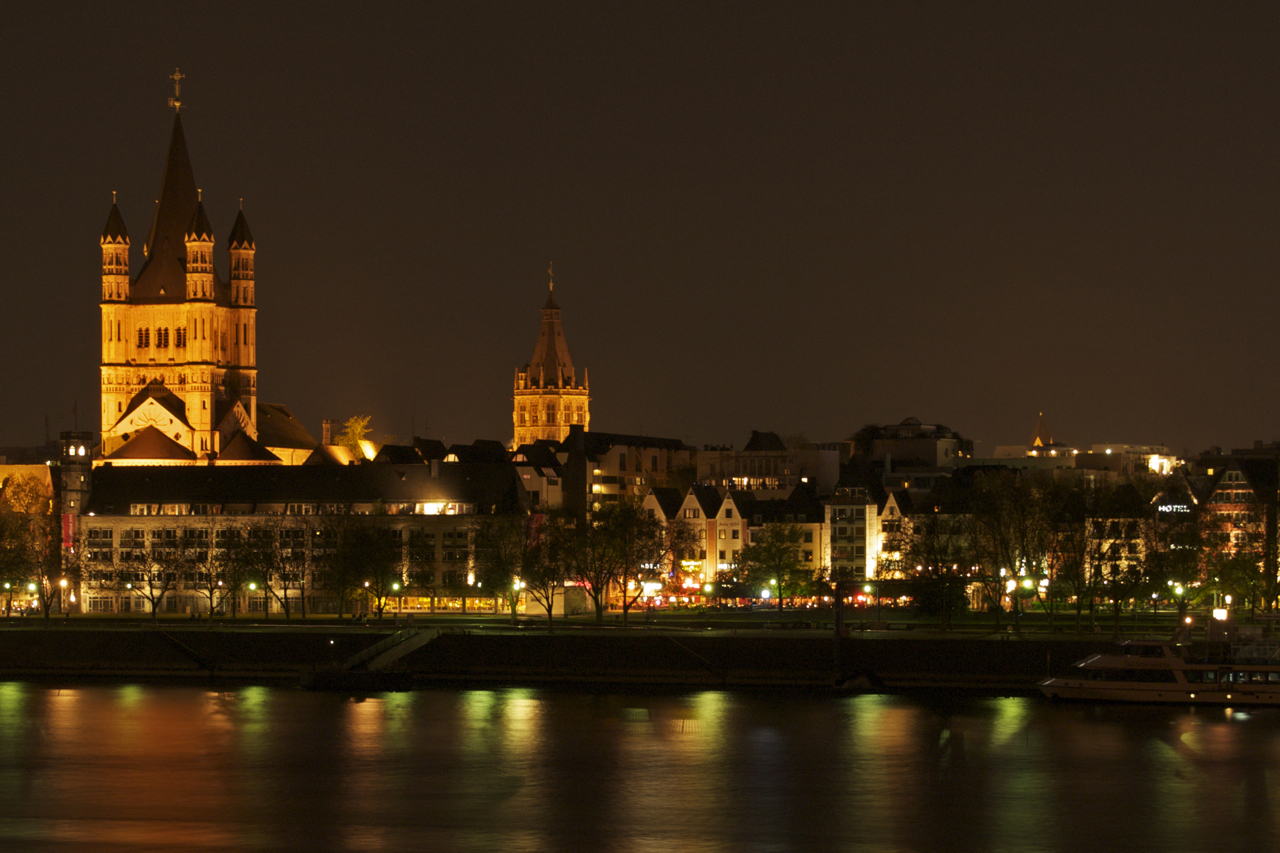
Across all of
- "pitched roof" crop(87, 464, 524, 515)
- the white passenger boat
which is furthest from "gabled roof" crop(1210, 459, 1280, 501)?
the white passenger boat

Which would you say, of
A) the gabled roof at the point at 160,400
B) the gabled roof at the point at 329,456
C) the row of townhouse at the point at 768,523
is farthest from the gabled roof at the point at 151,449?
the row of townhouse at the point at 768,523

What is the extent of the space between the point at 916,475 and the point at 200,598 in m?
72.8

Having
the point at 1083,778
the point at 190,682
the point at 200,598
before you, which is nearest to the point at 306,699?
the point at 190,682

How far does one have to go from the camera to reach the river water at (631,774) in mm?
55312

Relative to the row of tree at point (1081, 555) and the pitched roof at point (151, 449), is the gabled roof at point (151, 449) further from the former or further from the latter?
the row of tree at point (1081, 555)

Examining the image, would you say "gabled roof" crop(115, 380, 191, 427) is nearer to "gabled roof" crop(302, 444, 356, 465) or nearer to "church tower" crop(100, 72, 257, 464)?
"church tower" crop(100, 72, 257, 464)

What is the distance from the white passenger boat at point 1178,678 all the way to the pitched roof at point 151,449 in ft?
361

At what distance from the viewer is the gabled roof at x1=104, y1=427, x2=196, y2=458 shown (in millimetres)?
177125

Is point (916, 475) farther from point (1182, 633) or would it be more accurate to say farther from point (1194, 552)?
point (1182, 633)

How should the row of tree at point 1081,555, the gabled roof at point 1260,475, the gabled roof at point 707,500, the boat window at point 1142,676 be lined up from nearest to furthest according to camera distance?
the boat window at point 1142,676, the row of tree at point 1081,555, the gabled roof at point 1260,475, the gabled roof at point 707,500

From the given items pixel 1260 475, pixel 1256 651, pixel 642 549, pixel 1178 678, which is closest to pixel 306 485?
A: pixel 642 549

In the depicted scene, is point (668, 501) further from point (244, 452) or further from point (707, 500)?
point (244, 452)

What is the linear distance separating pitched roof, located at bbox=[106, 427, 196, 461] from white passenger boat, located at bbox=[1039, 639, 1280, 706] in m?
110

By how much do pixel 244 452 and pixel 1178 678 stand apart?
118766mm
